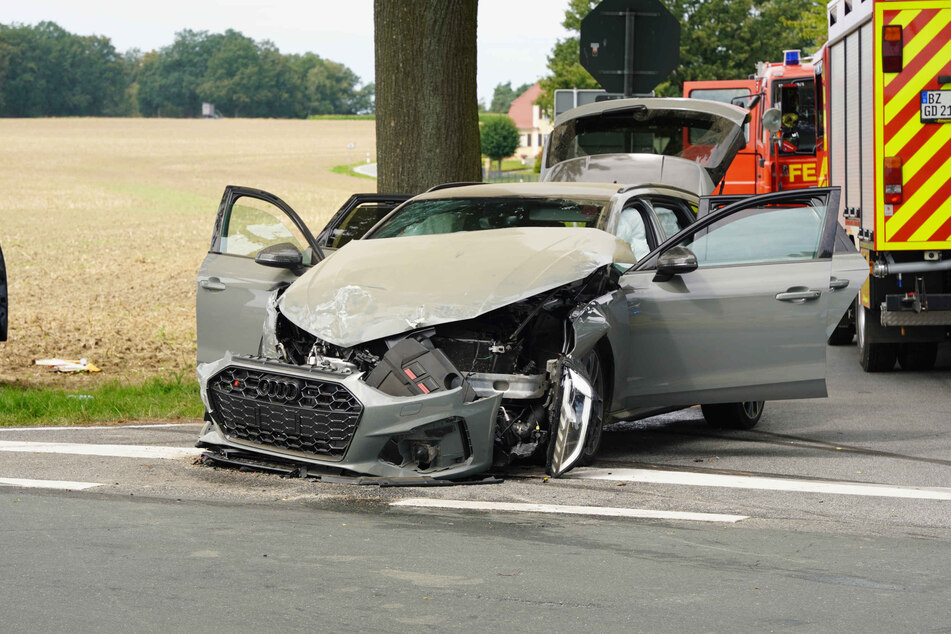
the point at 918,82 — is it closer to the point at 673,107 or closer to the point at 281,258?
the point at 673,107

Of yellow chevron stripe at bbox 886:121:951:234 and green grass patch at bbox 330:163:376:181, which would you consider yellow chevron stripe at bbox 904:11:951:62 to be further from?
green grass patch at bbox 330:163:376:181

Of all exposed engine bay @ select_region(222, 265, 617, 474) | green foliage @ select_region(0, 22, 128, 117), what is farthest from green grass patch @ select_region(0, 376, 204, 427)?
green foliage @ select_region(0, 22, 128, 117)

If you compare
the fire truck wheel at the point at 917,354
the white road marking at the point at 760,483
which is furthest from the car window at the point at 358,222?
the fire truck wheel at the point at 917,354

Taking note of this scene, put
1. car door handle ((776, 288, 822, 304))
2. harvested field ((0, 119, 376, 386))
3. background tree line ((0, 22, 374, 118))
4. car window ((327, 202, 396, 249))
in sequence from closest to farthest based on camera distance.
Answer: car door handle ((776, 288, 822, 304))
car window ((327, 202, 396, 249))
harvested field ((0, 119, 376, 386))
background tree line ((0, 22, 374, 118))

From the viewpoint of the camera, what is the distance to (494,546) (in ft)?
17.3

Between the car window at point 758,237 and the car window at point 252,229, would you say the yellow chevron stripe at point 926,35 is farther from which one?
the car window at point 252,229

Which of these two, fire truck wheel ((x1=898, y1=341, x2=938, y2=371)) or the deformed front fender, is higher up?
the deformed front fender

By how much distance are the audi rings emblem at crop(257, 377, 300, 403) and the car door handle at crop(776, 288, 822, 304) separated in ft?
9.11

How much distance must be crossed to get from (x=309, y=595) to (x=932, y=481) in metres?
3.69

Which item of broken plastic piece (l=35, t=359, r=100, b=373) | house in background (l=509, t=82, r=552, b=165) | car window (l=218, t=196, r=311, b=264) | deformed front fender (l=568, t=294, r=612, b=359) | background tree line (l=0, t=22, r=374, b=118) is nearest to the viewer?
deformed front fender (l=568, t=294, r=612, b=359)

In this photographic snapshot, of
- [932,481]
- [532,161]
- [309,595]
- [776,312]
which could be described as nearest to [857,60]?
[776,312]

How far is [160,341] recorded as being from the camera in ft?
45.8

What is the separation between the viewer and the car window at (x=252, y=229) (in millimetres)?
8219

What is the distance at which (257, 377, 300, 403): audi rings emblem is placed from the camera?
6324 millimetres
